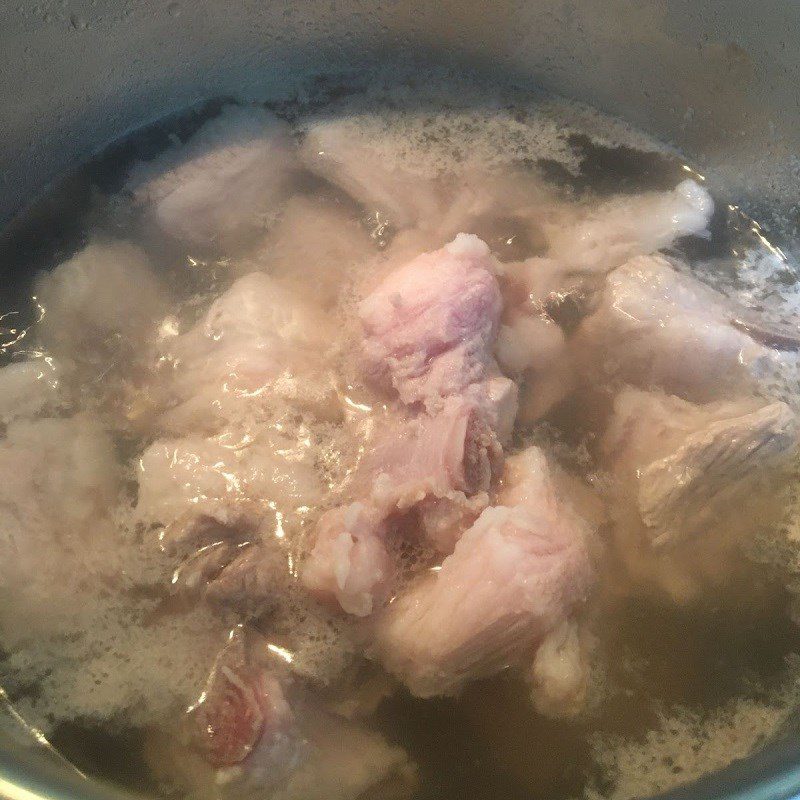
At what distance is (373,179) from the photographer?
2.42 metres

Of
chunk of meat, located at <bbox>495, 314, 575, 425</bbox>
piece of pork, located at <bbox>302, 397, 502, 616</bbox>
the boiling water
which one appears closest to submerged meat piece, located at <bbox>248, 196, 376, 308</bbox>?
the boiling water

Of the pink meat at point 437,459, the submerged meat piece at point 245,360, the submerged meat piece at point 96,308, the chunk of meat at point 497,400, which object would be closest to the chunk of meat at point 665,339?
the chunk of meat at point 497,400

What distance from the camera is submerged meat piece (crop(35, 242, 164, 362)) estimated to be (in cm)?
210

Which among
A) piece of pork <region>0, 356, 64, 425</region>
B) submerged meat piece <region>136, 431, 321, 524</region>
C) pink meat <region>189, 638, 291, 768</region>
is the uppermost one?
piece of pork <region>0, 356, 64, 425</region>

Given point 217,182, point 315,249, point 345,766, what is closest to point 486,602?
point 345,766

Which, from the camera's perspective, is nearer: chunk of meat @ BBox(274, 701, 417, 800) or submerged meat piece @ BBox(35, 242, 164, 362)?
chunk of meat @ BBox(274, 701, 417, 800)

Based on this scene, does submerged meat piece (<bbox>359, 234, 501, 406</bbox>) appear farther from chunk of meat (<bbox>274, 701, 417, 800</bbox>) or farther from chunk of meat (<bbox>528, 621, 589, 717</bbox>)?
chunk of meat (<bbox>274, 701, 417, 800</bbox>)

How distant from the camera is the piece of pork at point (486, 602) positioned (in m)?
1.58

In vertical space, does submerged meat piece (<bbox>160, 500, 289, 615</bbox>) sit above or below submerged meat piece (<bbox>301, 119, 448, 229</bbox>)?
below

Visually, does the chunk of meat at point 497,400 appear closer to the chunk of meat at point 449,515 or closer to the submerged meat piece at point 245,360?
the chunk of meat at point 449,515

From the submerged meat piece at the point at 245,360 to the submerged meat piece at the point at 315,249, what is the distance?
145 millimetres

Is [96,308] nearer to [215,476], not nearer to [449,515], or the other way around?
[215,476]

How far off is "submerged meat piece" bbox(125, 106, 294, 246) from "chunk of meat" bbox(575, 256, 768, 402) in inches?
43.5

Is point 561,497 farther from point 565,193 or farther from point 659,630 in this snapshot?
point 565,193
